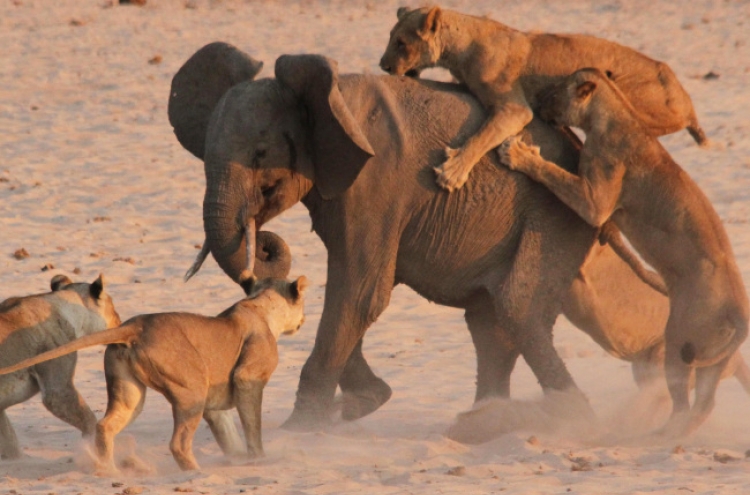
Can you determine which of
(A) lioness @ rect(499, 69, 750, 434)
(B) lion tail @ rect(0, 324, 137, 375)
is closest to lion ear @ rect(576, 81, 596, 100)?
(A) lioness @ rect(499, 69, 750, 434)

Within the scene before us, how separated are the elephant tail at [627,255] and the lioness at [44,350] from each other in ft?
9.71

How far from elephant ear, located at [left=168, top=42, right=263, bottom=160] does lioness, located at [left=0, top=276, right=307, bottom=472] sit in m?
1.62

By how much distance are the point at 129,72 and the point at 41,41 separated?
7.99ft

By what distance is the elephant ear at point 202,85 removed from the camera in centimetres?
913

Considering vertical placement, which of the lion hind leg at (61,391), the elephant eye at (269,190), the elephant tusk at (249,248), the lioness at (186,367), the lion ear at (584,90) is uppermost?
the lion ear at (584,90)

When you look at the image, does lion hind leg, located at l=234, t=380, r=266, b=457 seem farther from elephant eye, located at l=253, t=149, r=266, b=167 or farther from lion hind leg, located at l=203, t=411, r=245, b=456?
elephant eye, located at l=253, t=149, r=266, b=167

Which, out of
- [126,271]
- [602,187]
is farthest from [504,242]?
[126,271]

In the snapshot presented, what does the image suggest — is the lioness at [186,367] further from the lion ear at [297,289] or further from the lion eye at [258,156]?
the lion eye at [258,156]

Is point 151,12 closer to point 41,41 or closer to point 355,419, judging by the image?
point 41,41

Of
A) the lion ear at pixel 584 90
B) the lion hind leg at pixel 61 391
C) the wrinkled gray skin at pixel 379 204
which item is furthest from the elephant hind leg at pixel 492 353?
the lion hind leg at pixel 61 391

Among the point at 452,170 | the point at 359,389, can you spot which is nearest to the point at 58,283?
the point at 359,389

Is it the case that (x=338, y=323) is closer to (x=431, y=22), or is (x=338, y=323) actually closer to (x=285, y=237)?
(x=431, y=22)

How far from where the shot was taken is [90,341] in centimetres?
720

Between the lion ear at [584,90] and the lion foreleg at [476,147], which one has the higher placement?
the lion ear at [584,90]
